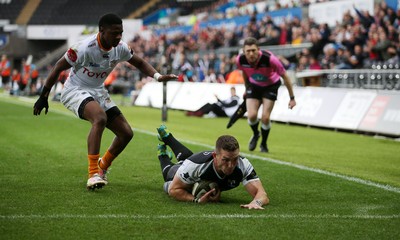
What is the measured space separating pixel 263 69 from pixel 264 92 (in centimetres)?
47

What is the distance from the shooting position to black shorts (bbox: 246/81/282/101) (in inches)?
546

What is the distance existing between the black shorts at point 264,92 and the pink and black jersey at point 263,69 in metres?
0.07

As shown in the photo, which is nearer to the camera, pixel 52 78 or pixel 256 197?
pixel 256 197

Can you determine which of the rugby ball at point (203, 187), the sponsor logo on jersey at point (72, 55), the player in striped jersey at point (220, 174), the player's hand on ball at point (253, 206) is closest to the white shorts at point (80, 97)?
the sponsor logo on jersey at point (72, 55)

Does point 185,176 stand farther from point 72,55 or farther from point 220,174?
point 72,55

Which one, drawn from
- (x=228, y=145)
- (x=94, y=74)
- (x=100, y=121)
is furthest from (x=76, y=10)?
(x=228, y=145)

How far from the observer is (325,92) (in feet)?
65.7

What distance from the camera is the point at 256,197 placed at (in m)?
7.71

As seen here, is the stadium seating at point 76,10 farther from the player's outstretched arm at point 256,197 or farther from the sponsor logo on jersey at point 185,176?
the player's outstretched arm at point 256,197

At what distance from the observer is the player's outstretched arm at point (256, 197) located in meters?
7.63

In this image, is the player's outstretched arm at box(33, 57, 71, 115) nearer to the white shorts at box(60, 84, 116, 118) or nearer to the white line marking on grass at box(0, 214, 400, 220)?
the white shorts at box(60, 84, 116, 118)

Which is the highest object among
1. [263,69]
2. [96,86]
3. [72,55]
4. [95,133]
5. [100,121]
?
[72,55]

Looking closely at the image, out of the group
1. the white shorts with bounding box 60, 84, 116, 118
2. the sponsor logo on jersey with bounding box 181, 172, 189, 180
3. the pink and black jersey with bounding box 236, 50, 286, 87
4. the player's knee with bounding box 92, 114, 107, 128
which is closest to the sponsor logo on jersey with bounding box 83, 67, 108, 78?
the white shorts with bounding box 60, 84, 116, 118

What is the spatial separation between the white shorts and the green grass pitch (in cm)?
95
